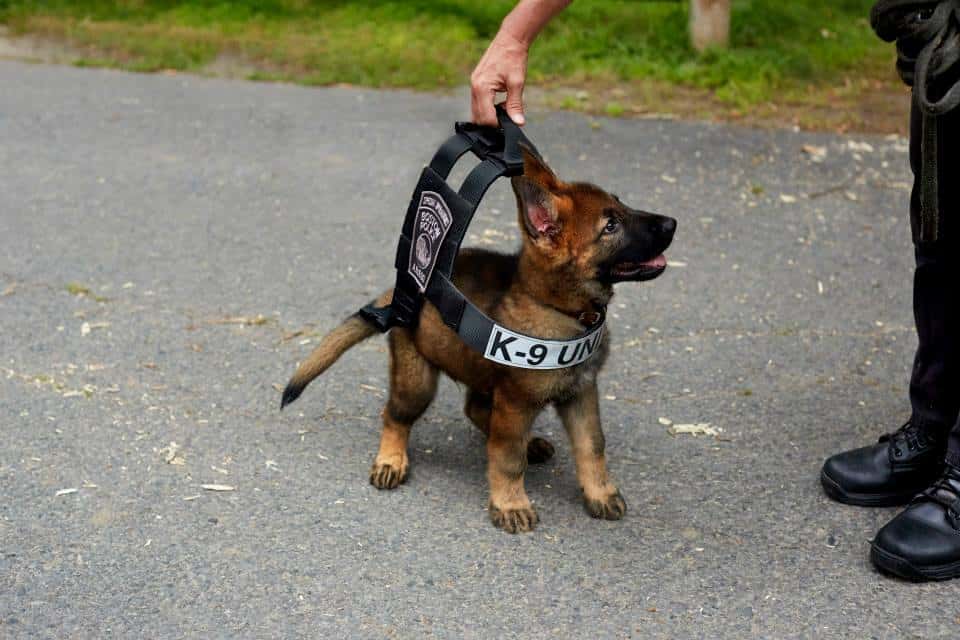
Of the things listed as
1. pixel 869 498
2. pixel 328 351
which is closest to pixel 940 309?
pixel 869 498

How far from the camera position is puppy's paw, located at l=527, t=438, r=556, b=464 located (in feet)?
13.1

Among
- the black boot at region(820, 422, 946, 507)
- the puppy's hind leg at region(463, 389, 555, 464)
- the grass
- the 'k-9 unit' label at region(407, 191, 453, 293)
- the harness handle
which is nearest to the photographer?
the harness handle

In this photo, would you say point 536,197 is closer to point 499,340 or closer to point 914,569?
point 499,340

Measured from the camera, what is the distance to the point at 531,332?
3.48 meters

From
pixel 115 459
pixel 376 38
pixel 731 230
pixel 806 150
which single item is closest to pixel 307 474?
pixel 115 459

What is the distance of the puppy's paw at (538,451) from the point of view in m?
4.00

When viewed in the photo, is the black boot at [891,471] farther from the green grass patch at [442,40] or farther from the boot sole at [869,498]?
the green grass patch at [442,40]

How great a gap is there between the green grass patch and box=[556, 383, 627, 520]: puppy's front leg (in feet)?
14.2

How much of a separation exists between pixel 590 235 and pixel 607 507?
83 cm

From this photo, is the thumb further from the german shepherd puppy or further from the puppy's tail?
the puppy's tail

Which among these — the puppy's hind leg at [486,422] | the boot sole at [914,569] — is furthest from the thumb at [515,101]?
the boot sole at [914,569]

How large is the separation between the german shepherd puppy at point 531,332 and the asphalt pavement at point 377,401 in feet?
0.44

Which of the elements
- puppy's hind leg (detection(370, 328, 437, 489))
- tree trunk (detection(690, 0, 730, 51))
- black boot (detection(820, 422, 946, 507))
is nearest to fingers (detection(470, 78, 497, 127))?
puppy's hind leg (detection(370, 328, 437, 489))

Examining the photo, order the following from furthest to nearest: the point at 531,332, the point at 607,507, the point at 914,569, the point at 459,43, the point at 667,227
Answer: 1. the point at 459,43
2. the point at 607,507
3. the point at 531,332
4. the point at 667,227
5. the point at 914,569
